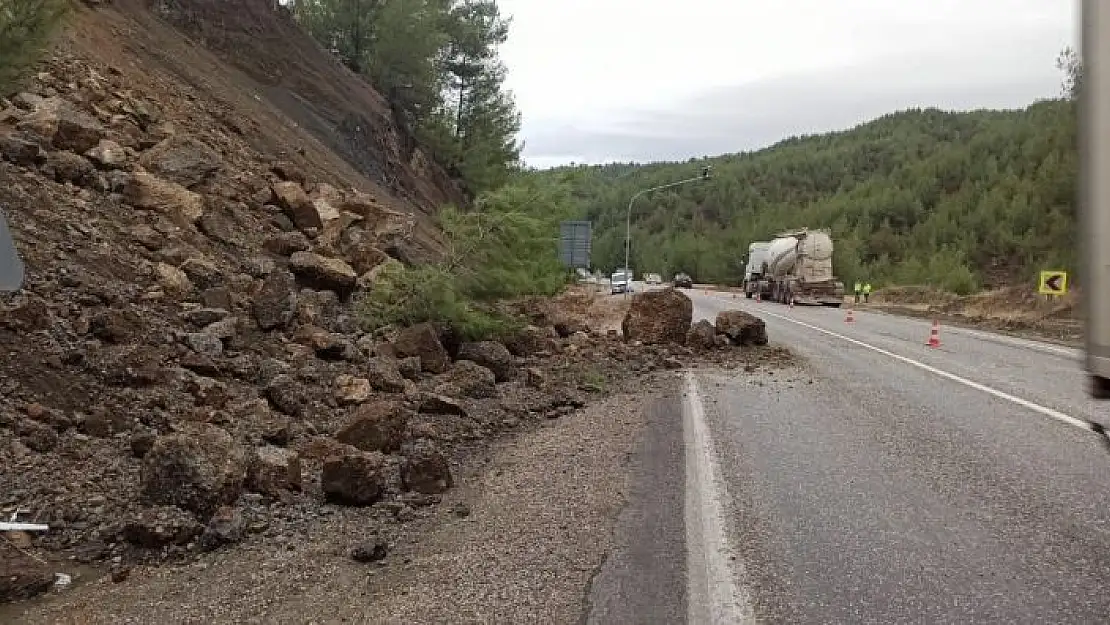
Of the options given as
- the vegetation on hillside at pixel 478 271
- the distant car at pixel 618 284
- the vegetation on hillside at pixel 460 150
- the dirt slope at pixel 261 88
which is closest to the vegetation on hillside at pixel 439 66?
the vegetation on hillside at pixel 460 150

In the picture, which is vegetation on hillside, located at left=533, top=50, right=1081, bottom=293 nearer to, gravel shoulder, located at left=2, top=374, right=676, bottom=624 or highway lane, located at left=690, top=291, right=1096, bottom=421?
highway lane, located at left=690, top=291, right=1096, bottom=421

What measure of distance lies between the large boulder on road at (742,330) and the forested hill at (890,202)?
146 inches

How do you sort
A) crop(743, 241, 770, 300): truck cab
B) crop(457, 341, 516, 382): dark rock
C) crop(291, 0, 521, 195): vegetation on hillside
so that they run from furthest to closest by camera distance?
crop(743, 241, 770, 300): truck cab < crop(291, 0, 521, 195): vegetation on hillside < crop(457, 341, 516, 382): dark rock

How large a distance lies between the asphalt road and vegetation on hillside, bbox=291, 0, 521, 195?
982 inches

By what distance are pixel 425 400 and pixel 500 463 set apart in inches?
61.2

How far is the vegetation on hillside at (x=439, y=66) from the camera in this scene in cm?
3547

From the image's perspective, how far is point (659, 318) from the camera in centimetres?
1612

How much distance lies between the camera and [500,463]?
7273 mm

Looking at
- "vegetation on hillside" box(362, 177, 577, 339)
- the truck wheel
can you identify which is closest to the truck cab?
"vegetation on hillside" box(362, 177, 577, 339)

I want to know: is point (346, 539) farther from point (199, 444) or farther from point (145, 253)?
point (145, 253)

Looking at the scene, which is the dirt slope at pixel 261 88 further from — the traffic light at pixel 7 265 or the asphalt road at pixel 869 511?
the asphalt road at pixel 869 511

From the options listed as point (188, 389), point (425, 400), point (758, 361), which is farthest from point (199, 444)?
point (758, 361)

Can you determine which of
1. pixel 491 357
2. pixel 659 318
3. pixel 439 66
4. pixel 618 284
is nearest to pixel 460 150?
pixel 439 66

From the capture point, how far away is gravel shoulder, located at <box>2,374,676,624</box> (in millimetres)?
4059
